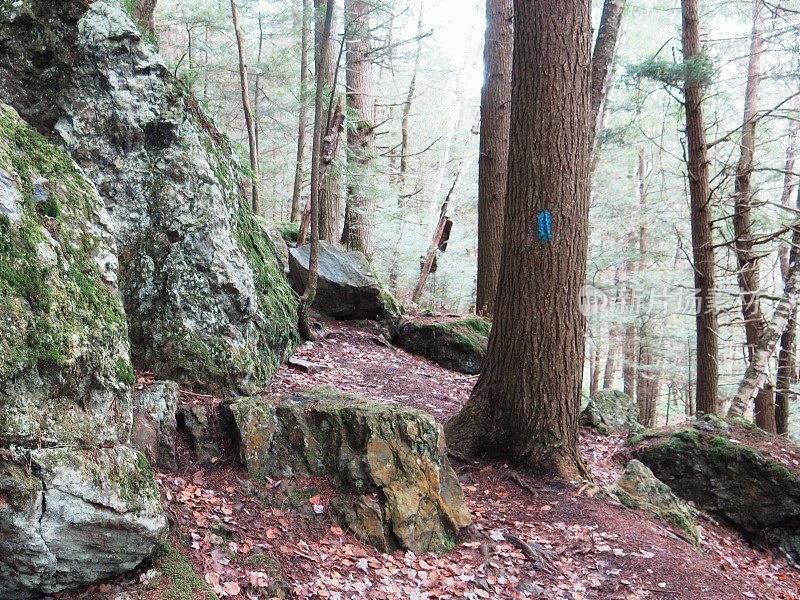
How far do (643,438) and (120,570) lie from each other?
245 inches

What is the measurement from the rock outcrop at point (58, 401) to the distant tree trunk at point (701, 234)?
844 cm

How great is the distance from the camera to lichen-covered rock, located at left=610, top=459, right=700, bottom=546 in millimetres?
4793

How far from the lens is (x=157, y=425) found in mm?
A: 3484

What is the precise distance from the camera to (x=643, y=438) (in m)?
6.63

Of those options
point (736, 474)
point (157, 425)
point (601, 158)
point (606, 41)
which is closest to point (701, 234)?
point (606, 41)

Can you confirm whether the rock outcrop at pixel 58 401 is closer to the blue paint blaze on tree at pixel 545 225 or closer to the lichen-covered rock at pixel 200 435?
the lichen-covered rock at pixel 200 435

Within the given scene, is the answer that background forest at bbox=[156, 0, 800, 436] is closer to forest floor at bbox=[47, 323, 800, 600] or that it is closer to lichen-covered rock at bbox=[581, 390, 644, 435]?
lichen-covered rock at bbox=[581, 390, 644, 435]

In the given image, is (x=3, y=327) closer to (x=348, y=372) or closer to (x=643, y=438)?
(x=348, y=372)

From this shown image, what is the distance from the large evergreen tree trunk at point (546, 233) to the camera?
4.73m

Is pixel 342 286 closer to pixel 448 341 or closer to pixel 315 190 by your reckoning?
pixel 448 341

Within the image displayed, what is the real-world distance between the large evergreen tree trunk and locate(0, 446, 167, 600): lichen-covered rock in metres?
3.40

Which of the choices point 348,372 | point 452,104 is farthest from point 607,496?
point 452,104

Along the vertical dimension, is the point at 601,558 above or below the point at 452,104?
below

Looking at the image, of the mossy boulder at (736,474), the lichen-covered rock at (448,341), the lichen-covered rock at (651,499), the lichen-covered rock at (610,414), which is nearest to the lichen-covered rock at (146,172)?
the lichen-covered rock at (651,499)
